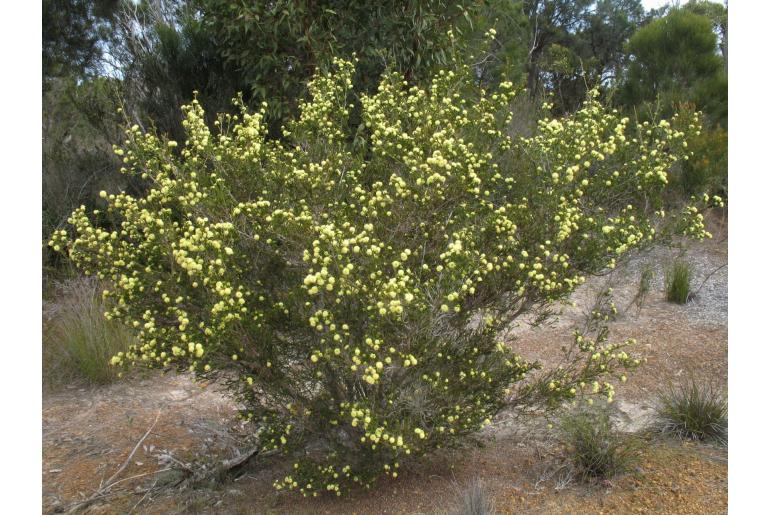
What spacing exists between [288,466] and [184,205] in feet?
5.68

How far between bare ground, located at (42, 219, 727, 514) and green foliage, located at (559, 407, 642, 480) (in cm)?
7

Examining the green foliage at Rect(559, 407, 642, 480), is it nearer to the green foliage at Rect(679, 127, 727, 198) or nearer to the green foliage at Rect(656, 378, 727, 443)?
the green foliage at Rect(656, 378, 727, 443)

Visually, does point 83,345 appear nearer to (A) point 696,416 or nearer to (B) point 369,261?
(B) point 369,261

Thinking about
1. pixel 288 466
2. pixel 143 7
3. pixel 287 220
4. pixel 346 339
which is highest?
pixel 143 7

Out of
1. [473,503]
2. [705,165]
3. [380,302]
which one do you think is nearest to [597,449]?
[473,503]

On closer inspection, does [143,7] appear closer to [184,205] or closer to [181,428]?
[181,428]

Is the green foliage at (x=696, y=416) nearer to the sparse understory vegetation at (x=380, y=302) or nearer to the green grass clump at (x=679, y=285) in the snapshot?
the sparse understory vegetation at (x=380, y=302)

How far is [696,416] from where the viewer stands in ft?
13.0

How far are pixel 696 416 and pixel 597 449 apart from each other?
0.95 m

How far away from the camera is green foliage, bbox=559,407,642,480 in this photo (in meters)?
3.43

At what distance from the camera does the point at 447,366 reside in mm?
3158

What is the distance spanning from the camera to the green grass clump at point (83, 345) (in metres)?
5.36

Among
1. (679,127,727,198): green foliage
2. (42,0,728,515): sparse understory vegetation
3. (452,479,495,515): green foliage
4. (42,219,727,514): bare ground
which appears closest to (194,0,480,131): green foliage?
(42,0,728,515): sparse understory vegetation

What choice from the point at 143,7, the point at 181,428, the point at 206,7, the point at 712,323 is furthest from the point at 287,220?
the point at 143,7
